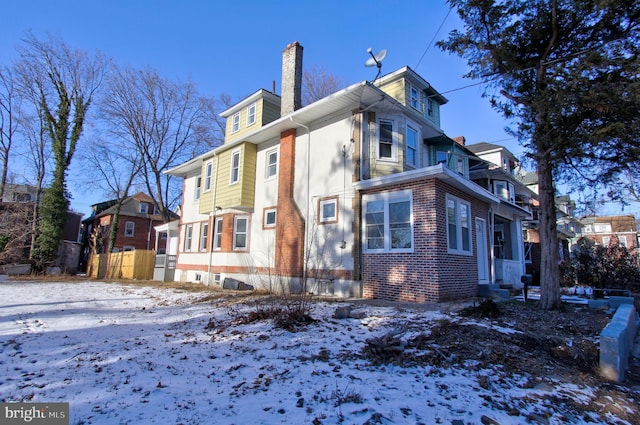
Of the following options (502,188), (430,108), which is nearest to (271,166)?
(430,108)

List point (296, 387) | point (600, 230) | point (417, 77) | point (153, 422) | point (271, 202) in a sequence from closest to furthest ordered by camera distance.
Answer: point (153, 422), point (296, 387), point (271, 202), point (417, 77), point (600, 230)

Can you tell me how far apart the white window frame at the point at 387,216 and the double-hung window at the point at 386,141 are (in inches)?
68.2

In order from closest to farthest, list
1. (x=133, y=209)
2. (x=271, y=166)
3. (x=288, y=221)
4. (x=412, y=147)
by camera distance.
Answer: (x=412, y=147)
(x=288, y=221)
(x=271, y=166)
(x=133, y=209)

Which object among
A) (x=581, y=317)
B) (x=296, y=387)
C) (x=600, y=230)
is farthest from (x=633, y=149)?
(x=600, y=230)

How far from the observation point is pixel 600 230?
182 ft

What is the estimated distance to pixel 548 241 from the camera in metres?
8.70

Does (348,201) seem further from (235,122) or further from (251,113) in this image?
(235,122)

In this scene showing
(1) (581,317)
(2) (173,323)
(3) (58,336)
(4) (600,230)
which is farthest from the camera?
(4) (600,230)

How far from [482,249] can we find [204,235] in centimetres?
1327

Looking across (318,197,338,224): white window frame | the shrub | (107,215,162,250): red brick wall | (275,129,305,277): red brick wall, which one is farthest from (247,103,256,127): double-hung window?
(107,215,162,250): red brick wall

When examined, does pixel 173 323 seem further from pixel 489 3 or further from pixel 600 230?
pixel 600 230

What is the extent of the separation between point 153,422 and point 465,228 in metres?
10.5

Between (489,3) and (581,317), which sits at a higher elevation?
(489,3)

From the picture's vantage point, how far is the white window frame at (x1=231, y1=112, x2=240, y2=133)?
17875 millimetres
